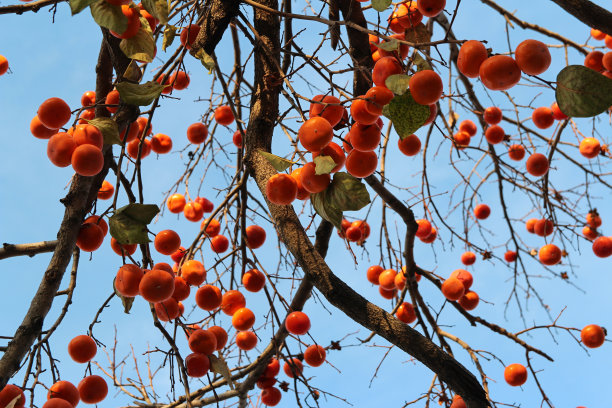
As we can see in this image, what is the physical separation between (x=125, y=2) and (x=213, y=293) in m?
1.08

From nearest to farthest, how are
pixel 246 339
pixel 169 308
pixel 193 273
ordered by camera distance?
pixel 169 308
pixel 193 273
pixel 246 339

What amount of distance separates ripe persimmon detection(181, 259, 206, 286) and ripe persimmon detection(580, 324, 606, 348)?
7.18 feet

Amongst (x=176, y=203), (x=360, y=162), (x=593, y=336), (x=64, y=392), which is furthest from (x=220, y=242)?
(x=593, y=336)

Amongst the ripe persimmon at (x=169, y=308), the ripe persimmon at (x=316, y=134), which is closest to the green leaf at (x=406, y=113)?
the ripe persimmon at (x=316, y=134)

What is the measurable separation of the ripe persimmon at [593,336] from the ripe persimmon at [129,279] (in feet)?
8.13

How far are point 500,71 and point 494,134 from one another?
7.85 ft

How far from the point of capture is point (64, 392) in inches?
61.0

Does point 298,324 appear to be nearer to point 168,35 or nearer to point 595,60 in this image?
point 168,35

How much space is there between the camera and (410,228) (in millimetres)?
2760

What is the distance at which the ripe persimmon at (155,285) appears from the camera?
1.49 meters

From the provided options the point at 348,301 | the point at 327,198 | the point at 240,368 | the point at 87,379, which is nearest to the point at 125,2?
the point at 327,198

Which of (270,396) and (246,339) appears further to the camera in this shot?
(270,396)

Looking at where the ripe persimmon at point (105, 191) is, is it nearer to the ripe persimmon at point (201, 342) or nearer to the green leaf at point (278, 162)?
the ripe persimmon at point (201, 342)

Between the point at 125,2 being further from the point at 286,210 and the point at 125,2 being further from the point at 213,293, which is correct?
the point at 213,293
